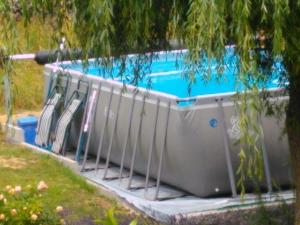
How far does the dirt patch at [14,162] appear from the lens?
10245 mm

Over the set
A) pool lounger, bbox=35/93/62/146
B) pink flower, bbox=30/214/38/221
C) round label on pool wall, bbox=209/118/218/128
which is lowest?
pool lounger, bbox=35/93/62/146

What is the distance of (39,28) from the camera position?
17.7ft

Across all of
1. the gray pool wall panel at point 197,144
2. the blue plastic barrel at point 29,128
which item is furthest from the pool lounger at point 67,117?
the gray pool wall panel at point 197,144

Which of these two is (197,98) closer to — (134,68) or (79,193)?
(79,193)

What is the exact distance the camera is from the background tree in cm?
463

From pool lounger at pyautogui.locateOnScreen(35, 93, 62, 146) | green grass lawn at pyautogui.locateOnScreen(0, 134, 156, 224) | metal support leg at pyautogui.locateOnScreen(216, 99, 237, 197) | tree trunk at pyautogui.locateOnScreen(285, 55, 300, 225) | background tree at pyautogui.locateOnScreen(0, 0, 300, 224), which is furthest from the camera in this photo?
pool lounger at pyautogui.locateOnScreen(35, 93, 62, 146)

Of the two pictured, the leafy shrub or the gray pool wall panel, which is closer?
the leafy shrub

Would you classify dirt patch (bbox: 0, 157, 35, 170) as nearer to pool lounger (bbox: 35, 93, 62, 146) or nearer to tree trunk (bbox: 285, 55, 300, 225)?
pool lounger (bbox: 35, 93, 62, 146)

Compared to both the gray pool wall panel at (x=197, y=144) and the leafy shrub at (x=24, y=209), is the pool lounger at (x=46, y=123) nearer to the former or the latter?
the gray pool wall panel at (x=197, y=144)

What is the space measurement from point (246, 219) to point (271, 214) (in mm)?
480

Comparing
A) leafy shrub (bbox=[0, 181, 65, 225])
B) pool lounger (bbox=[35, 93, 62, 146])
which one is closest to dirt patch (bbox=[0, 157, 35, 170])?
pool lounger (bbox=[35, 93, 62, 146])

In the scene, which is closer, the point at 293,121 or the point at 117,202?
the point at 293,121

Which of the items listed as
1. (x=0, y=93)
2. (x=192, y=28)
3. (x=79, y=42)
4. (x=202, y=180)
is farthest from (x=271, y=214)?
(x=0, y=93)

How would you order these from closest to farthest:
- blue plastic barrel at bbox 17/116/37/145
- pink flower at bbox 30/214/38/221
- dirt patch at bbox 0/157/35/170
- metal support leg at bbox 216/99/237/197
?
pink flower at bbox 30/214/38/221
metal support leg at bbox 216/99/237/197
dirt patch at bbox 0/157/35/170
blue plastic barrel at bbox 17/116/37/145
